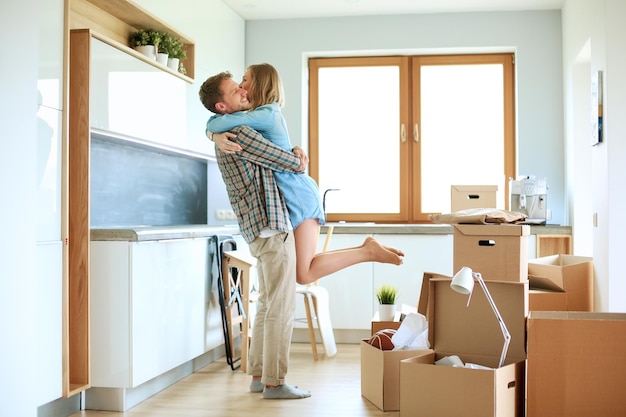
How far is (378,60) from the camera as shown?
6352mm

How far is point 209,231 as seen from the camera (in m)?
4.50

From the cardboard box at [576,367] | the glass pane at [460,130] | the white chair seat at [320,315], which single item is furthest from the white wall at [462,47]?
the cardboard box at [576,367]

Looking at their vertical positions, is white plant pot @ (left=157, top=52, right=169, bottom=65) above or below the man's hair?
above

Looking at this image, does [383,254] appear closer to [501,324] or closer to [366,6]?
[501,324]

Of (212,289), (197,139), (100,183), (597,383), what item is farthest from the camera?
(197,139)

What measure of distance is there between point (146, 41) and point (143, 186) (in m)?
0.98

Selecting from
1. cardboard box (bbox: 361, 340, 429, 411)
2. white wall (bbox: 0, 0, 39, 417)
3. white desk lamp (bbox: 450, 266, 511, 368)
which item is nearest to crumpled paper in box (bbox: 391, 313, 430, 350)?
cardboard box (bbox: 361, 340, 429, 411)

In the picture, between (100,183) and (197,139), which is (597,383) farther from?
(197,139)

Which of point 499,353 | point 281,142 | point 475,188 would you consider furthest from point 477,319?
point 475,188

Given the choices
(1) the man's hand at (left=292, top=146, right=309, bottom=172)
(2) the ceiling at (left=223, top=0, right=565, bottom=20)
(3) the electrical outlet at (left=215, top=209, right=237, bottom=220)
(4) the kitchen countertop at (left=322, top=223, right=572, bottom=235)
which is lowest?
(4) the kitchen countertop at (left=322, top=223, right=572, bottom=235)

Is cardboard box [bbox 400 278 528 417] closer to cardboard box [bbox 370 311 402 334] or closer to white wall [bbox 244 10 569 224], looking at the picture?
cardboard box [bbox 370 311 402 334]

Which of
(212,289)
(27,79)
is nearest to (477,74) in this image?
(212,289)

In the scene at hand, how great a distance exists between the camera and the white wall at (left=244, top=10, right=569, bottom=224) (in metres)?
5.97

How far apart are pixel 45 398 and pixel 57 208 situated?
0.76 m
